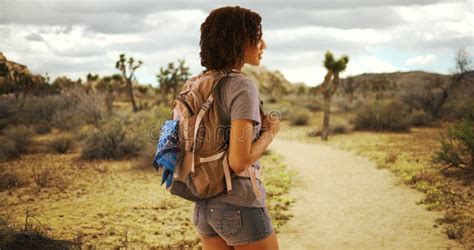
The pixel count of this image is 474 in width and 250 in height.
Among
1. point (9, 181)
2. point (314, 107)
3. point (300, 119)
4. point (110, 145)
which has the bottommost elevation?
point (9, 181)

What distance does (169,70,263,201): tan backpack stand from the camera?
2.01m

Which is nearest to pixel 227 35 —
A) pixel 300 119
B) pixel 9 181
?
pixel 9 181

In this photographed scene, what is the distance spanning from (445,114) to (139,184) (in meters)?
17.9

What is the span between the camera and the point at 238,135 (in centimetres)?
192

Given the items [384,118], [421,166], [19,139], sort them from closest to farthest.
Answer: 1. [421,166]
2. [19,139]
3. [384,118]

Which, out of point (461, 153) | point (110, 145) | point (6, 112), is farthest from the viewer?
point (6, 112)

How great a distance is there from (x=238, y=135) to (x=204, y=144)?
0.68ft

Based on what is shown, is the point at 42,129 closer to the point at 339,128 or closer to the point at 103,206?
the point at 103,206

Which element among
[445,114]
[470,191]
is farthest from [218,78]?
[445,114]

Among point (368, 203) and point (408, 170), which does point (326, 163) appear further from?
point (368, 203)

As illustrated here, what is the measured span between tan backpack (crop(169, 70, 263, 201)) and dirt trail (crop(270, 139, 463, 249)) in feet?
13.2

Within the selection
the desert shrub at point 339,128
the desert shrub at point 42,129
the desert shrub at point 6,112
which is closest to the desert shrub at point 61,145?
the desert shrub at point 42,129

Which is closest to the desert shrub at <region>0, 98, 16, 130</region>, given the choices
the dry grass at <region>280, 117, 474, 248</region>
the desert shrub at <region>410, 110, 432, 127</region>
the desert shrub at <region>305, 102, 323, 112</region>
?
the dry grass at <region>280, 117, 474, 248</region>

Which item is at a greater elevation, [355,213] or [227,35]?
[227,35]
